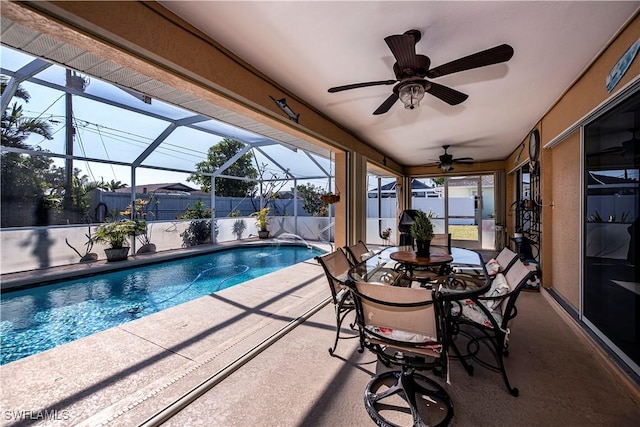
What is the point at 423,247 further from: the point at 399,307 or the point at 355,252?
the point at 399,307

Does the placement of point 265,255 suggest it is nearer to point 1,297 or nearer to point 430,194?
point 1,297

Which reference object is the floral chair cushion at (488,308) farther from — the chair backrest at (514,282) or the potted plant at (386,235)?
the potted plant at (386,235)

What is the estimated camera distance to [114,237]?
5.77 metres

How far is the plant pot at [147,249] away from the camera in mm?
6562

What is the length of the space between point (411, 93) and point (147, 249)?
7308mm

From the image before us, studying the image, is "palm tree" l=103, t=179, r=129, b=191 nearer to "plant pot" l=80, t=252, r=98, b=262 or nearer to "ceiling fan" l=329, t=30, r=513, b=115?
"plant pot" l=80, t=252, r=98, b=262

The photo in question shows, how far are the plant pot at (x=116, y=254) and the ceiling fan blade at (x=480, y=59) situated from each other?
6920mm

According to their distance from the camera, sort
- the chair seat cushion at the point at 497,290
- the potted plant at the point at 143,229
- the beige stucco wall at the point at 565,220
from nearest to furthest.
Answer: the chair seat cushion at the point at 497,290
the beige stucco wall at the point at 565,220
the potted plant at the point at 143,229

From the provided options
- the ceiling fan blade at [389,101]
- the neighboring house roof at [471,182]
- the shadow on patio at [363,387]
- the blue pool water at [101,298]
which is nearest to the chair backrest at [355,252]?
the shadow on patio at [363,387]

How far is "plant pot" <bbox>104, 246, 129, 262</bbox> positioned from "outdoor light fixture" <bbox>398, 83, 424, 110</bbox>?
21.9ft

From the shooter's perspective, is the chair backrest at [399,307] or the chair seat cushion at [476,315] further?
the chair seat cushion at [476,315]

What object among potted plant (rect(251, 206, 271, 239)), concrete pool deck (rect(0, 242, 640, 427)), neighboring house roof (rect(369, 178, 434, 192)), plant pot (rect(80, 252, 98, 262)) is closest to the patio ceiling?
concrete pool deck (rect(0, 242, 640, 427))

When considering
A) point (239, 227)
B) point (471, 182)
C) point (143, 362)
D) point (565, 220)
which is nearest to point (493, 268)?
point (565, 220)

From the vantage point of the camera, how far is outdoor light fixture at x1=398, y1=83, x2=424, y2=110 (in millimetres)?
1881
